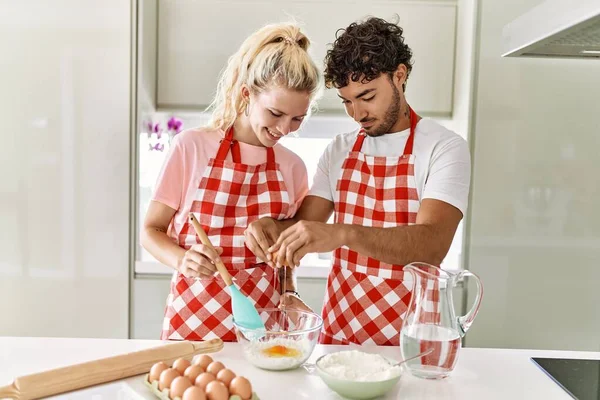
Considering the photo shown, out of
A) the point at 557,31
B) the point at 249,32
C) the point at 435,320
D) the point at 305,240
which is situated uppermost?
the point at 249,32

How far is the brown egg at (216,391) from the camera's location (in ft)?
2.83

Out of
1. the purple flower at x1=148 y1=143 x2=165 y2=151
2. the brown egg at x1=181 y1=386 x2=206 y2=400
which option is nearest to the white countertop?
the brown egg at x1=181 y1=386 x2=206 y2=400

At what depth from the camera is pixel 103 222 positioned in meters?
2.16

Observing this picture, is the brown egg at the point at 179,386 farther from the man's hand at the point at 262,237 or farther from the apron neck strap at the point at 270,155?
the apron neck strap at the point at 270,155

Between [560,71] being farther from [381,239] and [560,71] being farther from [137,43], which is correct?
[137,43]

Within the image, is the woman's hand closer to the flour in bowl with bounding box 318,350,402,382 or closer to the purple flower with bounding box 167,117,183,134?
the flour in bowl with bounding box 318,350,402,382

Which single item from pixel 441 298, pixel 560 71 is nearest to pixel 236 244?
pixel 441 298

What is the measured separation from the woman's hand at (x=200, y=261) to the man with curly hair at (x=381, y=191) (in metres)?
0.12

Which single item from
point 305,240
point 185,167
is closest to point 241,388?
point 305,240

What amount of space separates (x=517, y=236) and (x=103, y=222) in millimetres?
1549

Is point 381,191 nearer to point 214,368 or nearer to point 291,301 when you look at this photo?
point 291,301

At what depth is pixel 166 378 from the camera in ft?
3.03

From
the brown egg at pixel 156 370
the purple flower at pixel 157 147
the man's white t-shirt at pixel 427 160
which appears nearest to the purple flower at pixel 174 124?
the purple flower at pixel 157 147

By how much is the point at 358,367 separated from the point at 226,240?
1.98ft
